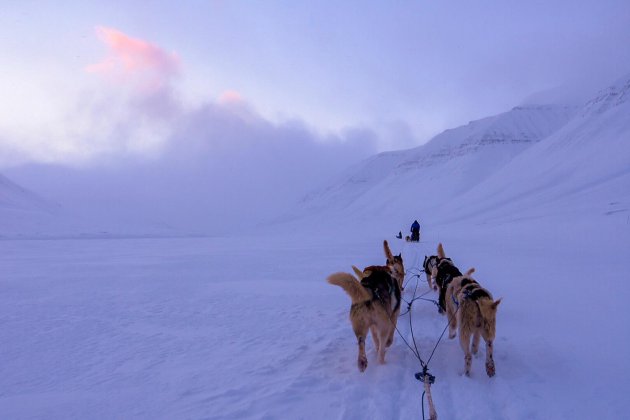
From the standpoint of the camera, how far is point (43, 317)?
6.34 meters

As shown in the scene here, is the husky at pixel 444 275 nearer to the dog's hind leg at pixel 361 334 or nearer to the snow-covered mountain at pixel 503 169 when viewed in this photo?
the dog's hind leg at pixel 361 334

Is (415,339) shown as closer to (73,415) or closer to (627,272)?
(73,415)

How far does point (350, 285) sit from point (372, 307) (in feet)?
1.32

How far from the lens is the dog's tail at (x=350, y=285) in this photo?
3.80 meters

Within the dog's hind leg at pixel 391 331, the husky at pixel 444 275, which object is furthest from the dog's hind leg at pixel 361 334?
the husky at pixel 444 275

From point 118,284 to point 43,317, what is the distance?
3.27 metres

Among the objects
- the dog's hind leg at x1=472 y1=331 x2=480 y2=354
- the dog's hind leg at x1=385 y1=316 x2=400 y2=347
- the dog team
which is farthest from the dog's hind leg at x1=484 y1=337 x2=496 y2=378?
the dog's hind leg at x1=385 y1=316 x2=400 y2=347

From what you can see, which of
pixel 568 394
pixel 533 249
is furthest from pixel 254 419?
pixel 533 249

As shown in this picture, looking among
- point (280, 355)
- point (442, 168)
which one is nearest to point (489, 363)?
A: point (280, 355)

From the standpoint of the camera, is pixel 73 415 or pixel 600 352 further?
pixel 600 352

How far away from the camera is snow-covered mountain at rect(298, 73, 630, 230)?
43.9 m

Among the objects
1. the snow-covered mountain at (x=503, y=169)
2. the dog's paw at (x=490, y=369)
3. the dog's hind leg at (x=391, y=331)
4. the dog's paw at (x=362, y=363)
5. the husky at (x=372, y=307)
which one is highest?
the snow-covered mountain at (x=503, y=169)

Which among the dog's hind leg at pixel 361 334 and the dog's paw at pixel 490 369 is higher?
the dog's hind leg at pixel 361 334

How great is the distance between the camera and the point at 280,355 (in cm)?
462
